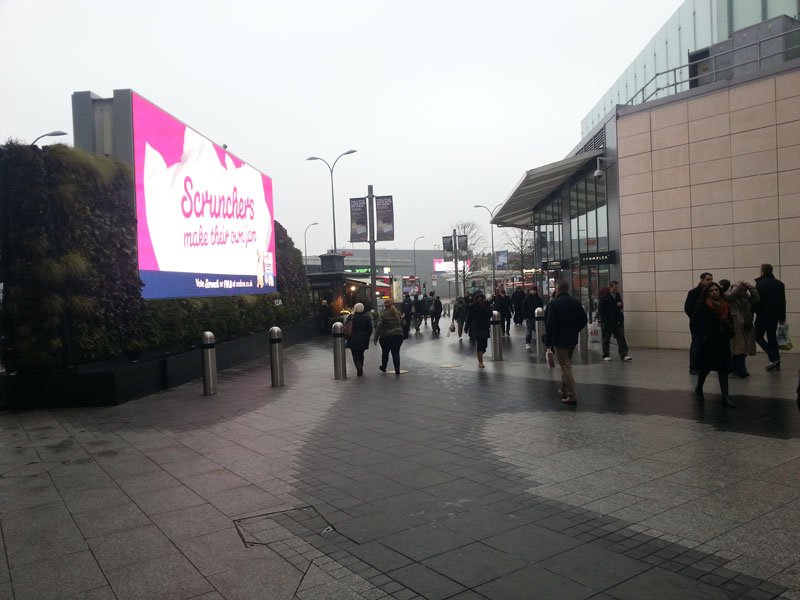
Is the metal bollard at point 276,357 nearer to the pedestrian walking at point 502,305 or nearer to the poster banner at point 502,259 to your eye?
the pedestrian walking at point 502,305

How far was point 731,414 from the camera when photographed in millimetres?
7902

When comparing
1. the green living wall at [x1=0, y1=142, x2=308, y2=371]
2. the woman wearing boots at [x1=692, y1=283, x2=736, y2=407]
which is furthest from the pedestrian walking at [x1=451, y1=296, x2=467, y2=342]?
the woman wearing boots at [x1=692, y1=283, x2=736, y2=407]

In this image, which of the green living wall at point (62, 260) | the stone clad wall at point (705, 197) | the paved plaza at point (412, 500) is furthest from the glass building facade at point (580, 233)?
the green living wall at point (62, 260)

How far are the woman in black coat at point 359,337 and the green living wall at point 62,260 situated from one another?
4.32 m

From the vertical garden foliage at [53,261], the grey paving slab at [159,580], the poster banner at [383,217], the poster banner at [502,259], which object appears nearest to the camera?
the grey paving slab at [159,580]

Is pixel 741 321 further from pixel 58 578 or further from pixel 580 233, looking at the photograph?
pixel 580 233

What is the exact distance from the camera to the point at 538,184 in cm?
2256

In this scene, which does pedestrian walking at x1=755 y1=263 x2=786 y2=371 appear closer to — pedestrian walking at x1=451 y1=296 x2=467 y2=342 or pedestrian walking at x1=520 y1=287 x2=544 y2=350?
pedestrian walking at x1=520 y1=287 x2=544 y2=350

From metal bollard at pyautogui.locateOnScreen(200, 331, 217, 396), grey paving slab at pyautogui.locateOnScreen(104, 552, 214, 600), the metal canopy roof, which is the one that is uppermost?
the metal canopy roof

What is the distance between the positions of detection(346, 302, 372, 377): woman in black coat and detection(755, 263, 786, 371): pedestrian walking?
23.9 ft

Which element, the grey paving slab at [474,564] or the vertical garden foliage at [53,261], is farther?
the vertical garden foliage at [53,261]

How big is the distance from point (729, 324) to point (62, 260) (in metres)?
9.69

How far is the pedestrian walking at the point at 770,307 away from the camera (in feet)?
36.5

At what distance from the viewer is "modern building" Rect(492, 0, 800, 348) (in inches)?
562
